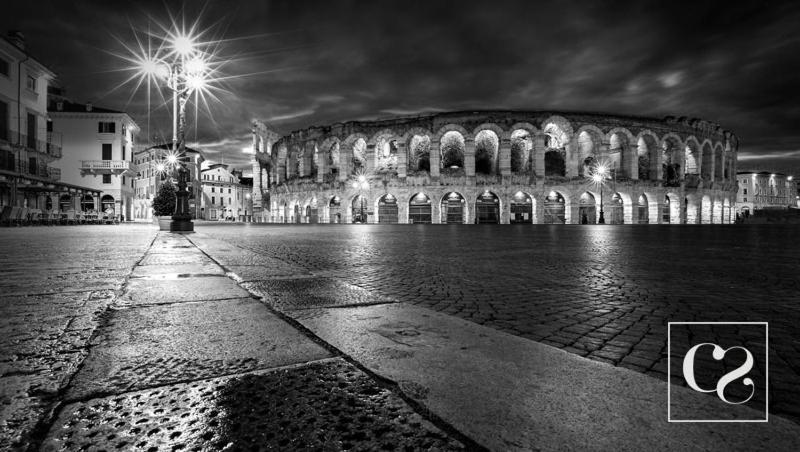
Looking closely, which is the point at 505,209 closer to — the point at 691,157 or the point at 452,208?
the point at 452,208

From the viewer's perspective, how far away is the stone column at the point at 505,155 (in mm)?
32906

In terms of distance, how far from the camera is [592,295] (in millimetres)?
3227

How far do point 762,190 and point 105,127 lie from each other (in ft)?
428

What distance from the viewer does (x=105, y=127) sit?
37.5 m

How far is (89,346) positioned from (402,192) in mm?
32895

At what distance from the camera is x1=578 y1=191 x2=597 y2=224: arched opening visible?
110 ft

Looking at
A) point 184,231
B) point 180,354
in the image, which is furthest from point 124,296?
point 184,231

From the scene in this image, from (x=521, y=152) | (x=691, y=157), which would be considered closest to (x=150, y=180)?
(x=521, y=152)

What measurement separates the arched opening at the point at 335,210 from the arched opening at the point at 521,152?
55.3ft

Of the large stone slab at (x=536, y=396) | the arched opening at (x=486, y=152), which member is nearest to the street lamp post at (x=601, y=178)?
the arched opening at (x=486, y=152)

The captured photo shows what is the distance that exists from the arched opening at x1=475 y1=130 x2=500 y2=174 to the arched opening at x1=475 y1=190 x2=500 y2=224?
2908 millimetres

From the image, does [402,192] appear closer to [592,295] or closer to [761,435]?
[592,295]

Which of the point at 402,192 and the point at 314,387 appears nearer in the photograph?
the point at 314,387

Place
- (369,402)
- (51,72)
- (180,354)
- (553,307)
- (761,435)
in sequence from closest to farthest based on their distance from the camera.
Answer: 1. (761,435)
2. (369,402)
3. (180,354)
4. (553,307)
5. (51,72)
